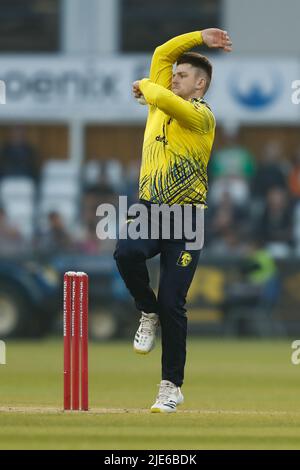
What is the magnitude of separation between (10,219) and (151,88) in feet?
41.6

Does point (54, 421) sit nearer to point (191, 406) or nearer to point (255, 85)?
point (191, 406)

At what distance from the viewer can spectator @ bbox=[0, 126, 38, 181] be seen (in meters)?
22.9

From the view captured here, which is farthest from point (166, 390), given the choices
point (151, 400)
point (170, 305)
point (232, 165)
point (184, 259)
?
point (232, 165)

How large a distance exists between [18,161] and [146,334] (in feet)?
45.2

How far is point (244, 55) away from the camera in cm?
2445

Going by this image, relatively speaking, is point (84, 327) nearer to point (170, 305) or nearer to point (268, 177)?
point (170, 305)

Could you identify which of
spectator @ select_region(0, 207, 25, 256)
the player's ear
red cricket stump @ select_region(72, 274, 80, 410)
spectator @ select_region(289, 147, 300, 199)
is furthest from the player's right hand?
spectator @ select_region(289, 147, 300, 199)

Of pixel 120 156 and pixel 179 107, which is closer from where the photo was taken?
pixel 179 107

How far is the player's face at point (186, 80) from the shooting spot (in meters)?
9.32

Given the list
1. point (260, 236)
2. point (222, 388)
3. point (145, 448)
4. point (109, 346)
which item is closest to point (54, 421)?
point (145, 448)

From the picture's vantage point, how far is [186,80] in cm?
934

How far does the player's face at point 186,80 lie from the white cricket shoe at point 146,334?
A: 145cm

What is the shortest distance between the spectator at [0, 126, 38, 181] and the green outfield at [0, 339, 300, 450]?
14.2 ft

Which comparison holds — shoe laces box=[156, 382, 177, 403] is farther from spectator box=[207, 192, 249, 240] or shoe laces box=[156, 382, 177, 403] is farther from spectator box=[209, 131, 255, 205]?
spectator box=[209, 131, 255, 205]
